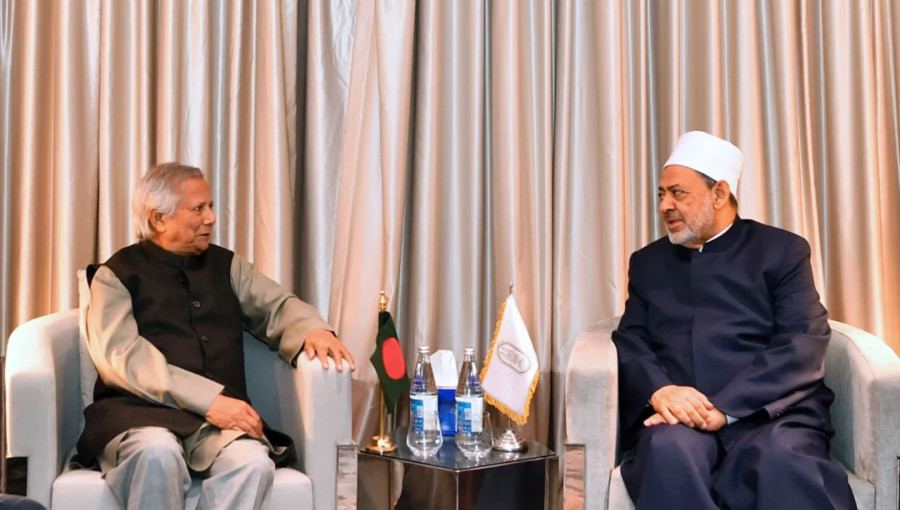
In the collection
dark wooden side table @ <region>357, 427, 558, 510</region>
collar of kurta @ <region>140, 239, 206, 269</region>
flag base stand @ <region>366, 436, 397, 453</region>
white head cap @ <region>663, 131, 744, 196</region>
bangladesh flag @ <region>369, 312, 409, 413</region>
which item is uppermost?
white head cap @ <region>663, 131, 744, 196</region>

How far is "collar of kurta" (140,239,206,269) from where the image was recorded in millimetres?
3539

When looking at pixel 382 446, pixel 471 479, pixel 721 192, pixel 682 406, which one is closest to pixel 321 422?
pixel 382 446

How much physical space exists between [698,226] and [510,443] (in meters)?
0.92

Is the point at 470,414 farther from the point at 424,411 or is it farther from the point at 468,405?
the point at 424,411

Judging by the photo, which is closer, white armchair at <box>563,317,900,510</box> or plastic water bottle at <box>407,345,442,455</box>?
white armchair at <box>563,317,900,510</box>

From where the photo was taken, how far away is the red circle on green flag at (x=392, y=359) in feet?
12.0

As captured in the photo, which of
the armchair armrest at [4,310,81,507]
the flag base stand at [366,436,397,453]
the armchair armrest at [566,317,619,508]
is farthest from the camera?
the flag base stand at [366,436,397,453]

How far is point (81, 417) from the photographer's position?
137 inches

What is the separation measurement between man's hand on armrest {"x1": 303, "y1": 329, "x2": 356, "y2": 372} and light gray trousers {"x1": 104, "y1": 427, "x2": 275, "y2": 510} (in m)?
0.33

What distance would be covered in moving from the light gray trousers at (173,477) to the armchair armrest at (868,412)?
5.50ft

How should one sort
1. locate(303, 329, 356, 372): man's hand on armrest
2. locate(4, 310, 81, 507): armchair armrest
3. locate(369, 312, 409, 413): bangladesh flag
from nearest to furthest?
locate(4, 310, 81, 507): armchair armrest
locate(303, 329, 356, 372): man's hand on armrest
locate(369, 312, 409, 413): bangladesh flag

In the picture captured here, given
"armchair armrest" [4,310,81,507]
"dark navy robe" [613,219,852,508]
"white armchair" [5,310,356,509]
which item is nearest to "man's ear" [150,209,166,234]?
"white armchair" [5,310,356,509]

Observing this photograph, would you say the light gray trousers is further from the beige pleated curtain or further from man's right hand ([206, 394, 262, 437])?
the beige pleated curtain

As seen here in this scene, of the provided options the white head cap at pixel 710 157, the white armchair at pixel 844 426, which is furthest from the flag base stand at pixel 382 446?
the white head cap at pixel 710 157
